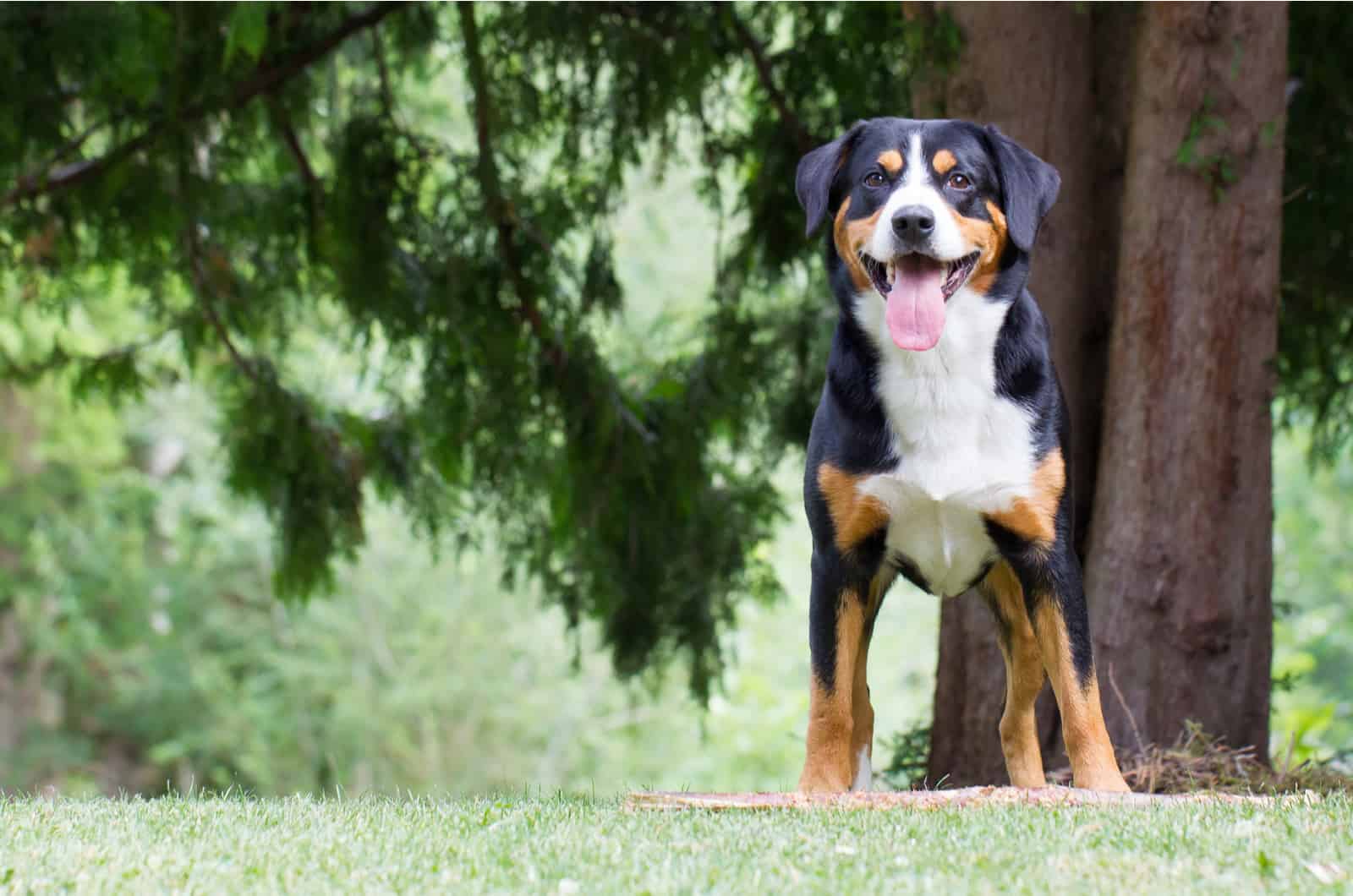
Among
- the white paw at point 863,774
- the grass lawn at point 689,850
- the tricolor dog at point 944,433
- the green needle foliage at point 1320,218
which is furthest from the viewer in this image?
the green needle foliage at point 1320,218

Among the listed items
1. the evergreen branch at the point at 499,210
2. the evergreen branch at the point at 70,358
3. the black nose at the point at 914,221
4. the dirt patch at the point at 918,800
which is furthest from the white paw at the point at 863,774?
the evergreen branch at the point at 70,358

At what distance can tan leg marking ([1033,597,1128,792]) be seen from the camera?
4613 millimetres

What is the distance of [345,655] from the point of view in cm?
2545

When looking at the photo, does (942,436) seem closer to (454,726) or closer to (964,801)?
(964,801)

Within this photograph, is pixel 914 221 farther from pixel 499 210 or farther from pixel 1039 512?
pixel 499 210

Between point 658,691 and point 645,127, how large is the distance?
326cm

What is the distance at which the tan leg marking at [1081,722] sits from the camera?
4613 mm

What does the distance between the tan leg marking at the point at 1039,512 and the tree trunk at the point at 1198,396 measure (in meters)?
1.54

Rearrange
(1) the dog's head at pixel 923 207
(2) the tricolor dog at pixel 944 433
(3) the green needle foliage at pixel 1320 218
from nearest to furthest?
(1) the dog's head at pixel 923 207
(2) the tricolor dog at pixel 944 433
(3) the green needle foliage at pixel 1320 218

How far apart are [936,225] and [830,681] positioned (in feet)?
4.53

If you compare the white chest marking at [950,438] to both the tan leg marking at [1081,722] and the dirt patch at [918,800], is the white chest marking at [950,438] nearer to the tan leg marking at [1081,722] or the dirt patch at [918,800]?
the tan leg marking at [1081,722]

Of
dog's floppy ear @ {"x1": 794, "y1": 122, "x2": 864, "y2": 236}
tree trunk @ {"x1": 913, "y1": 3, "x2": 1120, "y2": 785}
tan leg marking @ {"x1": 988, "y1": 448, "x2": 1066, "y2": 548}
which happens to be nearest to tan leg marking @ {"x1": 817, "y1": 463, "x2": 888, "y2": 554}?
tan leg marking @ {"x1": 988, "y1": 448, "x2": 1066, "y2": 548}

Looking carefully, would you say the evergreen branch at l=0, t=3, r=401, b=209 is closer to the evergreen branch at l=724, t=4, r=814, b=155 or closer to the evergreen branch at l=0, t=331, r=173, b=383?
the evergreen branch at l=0, t=331, r=173, b=383

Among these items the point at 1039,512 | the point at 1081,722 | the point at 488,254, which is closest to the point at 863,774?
the point at 1081,722
